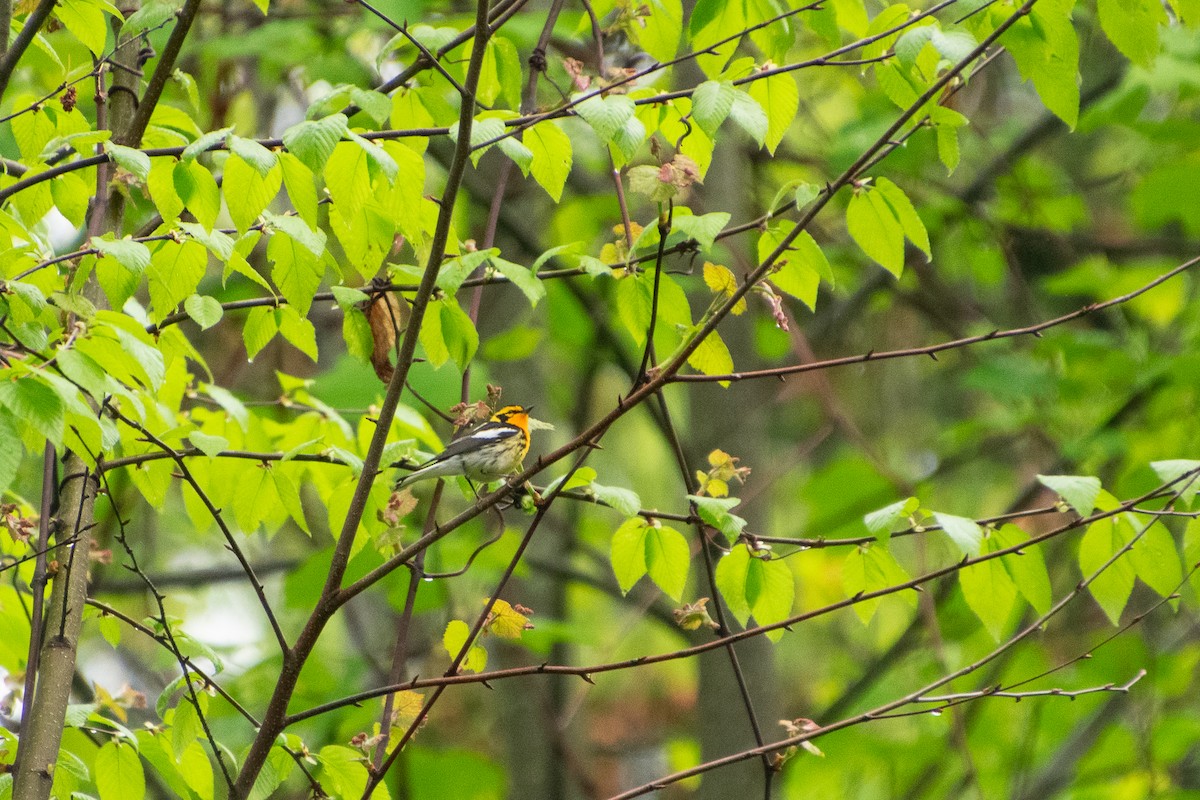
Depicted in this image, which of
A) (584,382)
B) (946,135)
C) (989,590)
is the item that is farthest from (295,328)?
(584,382)

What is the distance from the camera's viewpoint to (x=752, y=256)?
6480 mm

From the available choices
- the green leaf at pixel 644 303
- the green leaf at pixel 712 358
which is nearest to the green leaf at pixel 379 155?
the green leaf at pixel 644 303

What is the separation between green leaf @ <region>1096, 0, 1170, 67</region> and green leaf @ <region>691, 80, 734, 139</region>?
0.99 meters

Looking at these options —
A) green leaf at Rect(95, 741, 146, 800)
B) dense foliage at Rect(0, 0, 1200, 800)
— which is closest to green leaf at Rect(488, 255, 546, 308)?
dense foliage at Rect(0, 0, 1200, 800)

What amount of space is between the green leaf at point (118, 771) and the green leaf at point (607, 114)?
1.69m

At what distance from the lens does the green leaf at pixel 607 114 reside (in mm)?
2010

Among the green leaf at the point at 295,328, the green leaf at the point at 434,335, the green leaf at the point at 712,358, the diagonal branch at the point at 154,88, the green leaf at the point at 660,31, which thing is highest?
the diagonal branch at the point at 154,88

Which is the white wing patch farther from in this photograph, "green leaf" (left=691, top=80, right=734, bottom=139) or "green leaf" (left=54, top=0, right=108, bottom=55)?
"green leaf" (left=691, top=80, right=734, bottom=139)

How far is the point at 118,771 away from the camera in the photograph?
2521mm

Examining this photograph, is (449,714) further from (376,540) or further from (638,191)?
(638,191)

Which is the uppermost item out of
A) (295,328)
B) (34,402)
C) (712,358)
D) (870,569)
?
(295,328)

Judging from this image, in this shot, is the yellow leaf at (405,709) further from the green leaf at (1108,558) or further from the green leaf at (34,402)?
the green leaf at (1108,558)

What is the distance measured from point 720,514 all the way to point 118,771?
1.44 meters

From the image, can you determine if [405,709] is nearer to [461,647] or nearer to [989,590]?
[461,647]
